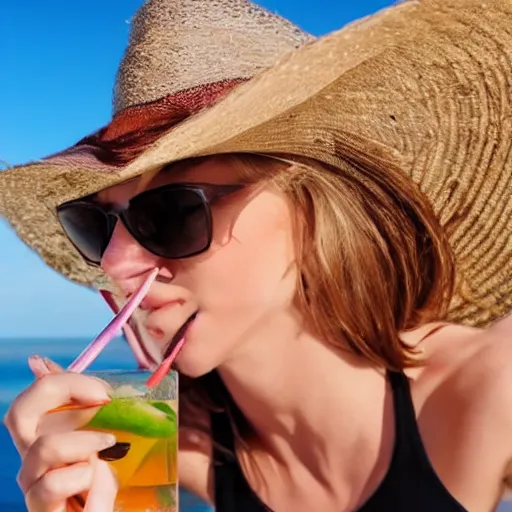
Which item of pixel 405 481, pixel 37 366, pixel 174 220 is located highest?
pixel 174 220

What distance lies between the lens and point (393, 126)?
1848 mm

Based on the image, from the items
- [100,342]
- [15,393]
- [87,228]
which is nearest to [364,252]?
[87,228]

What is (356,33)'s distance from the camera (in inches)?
55.6

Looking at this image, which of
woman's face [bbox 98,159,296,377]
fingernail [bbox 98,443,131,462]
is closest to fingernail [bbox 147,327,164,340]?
woman's face [bbox 98,159,296,377]

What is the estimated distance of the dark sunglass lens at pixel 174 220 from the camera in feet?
5.10

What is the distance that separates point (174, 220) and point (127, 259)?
0.44 ft

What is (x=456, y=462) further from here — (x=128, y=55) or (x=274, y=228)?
(x=128, y=55)

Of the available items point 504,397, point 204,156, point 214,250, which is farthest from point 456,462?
point 204,156

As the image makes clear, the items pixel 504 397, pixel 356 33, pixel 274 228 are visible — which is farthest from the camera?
pixel 274 228

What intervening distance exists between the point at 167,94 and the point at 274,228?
13.3 inches

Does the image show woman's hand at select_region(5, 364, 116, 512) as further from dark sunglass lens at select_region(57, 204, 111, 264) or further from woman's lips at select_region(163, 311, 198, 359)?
dark sunglass lens at select_region(57, 204, 111, 264)

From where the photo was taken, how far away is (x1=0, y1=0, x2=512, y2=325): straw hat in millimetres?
1433

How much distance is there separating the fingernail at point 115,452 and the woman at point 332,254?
22 centimetres

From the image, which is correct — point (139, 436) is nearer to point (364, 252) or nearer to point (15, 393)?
point (364, 252)
